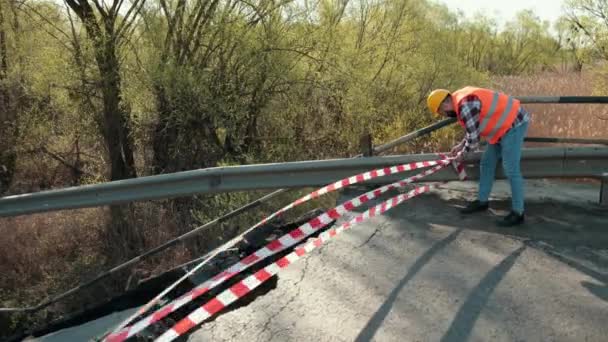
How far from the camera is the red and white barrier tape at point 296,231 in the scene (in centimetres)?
323

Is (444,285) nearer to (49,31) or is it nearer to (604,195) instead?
(604,195)

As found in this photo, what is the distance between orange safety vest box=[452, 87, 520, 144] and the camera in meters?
4.62

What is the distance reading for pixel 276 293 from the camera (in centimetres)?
352

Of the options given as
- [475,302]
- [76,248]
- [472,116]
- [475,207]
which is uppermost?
[472,116]

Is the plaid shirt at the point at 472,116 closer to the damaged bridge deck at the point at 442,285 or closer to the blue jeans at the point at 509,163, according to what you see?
the blue jeans at the point at 509,163

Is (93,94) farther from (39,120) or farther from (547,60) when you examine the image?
(547,60)

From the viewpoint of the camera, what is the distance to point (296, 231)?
4504mm

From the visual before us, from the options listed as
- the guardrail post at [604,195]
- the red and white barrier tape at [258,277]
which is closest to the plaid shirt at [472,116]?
the red and white barrier tape at [258,277]

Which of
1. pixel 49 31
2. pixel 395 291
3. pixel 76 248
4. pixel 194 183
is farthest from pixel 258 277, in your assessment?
pixel 49 31

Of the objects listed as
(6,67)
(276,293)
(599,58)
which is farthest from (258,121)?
(599,58)

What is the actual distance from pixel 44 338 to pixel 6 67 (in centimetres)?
696

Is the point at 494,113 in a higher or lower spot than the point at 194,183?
higher

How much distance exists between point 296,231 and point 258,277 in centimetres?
105

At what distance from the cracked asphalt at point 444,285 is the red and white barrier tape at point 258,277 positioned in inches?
3.3
